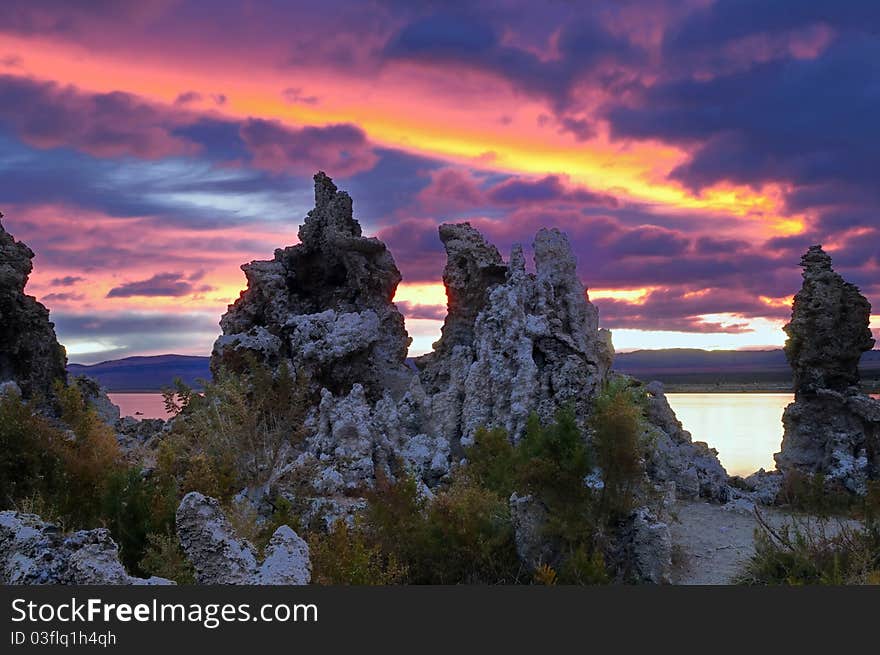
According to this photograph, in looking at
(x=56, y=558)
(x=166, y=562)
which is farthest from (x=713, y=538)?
(x=56, y=558)

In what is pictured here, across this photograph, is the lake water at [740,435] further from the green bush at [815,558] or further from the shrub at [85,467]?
the shrub at [85,467]

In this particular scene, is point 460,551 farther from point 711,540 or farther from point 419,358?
point 419,358

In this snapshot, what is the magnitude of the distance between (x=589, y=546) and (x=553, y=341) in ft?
27.9

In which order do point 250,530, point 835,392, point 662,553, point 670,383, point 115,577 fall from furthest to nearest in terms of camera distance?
point 670,383 → point 835,392 → point 662,553 → point 250,530 → point 115,577

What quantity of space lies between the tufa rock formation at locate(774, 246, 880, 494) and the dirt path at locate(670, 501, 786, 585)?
3.72m

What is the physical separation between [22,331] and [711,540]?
704 inches

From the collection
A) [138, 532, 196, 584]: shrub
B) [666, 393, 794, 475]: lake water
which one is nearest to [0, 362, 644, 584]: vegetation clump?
[138, 532, 196, 584]: shrub

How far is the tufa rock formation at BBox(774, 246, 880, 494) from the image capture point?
2217 cm

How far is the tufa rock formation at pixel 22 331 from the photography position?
22.5 metres

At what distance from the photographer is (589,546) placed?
12.1 metres

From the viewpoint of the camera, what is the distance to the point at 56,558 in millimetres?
6945

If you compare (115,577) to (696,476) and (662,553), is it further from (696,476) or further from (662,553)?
(696,476)

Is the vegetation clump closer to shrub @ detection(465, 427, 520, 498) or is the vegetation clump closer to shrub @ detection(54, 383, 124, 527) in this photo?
shrub @ detection(54, 383, 124, 527)

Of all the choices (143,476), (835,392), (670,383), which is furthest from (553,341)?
(670,383)
